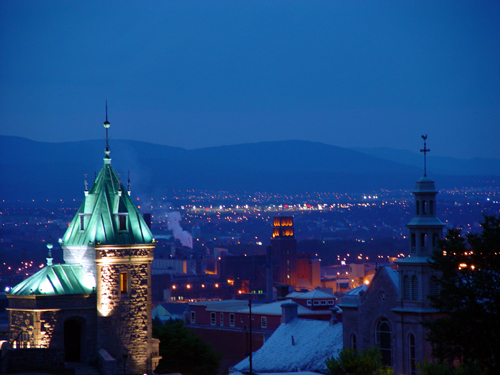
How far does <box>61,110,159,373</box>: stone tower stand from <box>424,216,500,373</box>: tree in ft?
49.0

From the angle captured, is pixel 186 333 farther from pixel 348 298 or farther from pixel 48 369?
pixel 48 369

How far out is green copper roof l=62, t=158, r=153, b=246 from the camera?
50.0m

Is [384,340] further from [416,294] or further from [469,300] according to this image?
[469,300]

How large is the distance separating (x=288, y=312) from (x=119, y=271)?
20874mm

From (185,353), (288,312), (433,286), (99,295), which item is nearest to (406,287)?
(433,286)

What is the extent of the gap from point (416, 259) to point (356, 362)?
23.5ft

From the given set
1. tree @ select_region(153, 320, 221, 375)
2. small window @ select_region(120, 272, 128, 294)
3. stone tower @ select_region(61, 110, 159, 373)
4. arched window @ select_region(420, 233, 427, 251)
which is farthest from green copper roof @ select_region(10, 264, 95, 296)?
tree @ select_region(153, 320, 221, 375)

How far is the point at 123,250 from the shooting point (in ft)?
163

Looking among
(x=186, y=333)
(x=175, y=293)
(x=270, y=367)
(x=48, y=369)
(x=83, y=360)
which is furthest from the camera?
(x=175, y=293)

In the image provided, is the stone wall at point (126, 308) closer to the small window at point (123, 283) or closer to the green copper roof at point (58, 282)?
the small window at point (123, 283)

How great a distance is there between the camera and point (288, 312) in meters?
67.8

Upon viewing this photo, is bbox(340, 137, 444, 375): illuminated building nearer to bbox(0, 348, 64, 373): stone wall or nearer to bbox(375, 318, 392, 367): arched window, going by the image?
bbox(375, 318, 392, 367): arched window

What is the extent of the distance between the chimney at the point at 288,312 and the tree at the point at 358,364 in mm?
20777

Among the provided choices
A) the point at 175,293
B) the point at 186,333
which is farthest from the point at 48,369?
the point at 175,293
